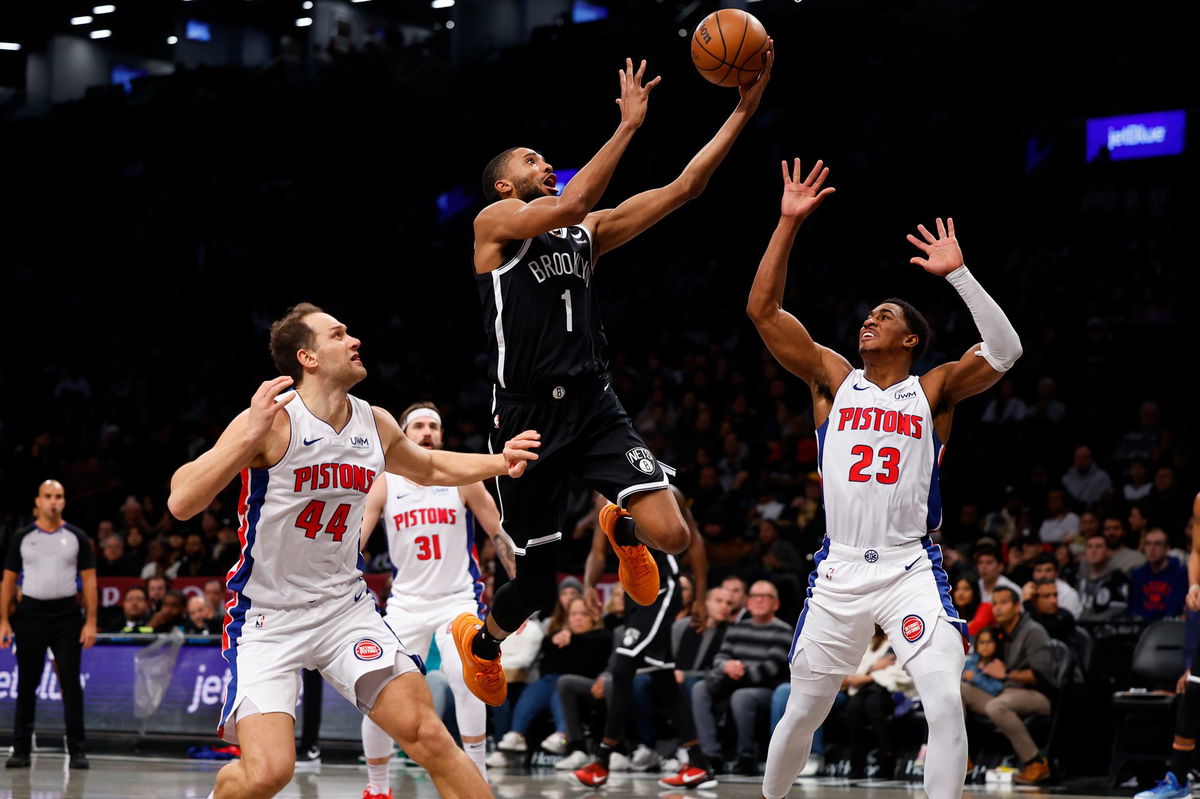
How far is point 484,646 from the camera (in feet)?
23.5

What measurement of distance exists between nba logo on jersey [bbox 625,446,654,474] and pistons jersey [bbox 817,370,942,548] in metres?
0.80

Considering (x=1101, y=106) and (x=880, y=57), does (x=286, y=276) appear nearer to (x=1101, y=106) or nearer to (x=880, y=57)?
(x=880, y=57)

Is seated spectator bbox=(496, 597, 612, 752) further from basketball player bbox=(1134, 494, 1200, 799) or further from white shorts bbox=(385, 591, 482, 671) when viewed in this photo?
basketball player bbox=(1134, 494, 1200, 799)

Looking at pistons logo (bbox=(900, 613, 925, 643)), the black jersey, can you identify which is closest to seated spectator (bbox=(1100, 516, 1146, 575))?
pistons logo (bbox=(900, 613, 925, 643))

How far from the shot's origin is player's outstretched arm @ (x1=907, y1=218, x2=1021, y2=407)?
645 centimetres

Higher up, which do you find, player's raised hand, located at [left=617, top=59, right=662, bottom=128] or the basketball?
the basketball

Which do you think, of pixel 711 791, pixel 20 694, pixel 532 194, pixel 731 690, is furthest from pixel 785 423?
pixel 532 194

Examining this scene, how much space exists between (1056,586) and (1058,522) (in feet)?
7.92

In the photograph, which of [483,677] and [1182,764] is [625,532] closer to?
[483,677]

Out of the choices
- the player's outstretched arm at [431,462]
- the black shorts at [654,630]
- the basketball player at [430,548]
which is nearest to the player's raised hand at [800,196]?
the player's outstretched arm at [431,462]

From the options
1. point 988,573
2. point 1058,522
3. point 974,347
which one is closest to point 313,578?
point 974,347

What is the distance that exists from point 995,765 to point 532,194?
267 inches

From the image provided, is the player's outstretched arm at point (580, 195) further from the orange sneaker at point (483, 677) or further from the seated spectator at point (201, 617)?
the seated spectator at point (201, 617)

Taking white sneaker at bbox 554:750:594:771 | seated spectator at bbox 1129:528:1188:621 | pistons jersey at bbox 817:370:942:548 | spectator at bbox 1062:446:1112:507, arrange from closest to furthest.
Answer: pistons jersey at bbox 817:370:942:548, seated spectator at bbox 1129:528:1188:621, white sneaker at bbox 554:750:594:771, spectator at bbox 1062:446:1112:507
